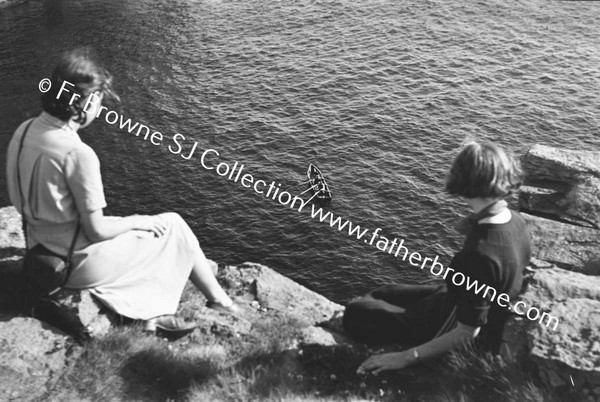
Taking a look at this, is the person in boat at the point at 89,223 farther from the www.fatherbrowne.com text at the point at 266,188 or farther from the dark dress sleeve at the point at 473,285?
the www.fatherbrowne.com text at the point at 266,188

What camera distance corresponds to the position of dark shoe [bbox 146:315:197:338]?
773 cm

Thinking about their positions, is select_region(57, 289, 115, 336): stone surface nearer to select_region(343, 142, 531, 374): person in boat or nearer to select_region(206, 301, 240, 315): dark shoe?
select_region(206, 301, 240, 315): dark shoe

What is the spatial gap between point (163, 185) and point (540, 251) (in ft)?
104

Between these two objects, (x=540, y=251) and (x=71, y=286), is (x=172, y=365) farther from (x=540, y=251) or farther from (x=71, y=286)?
(x=540, y=251)

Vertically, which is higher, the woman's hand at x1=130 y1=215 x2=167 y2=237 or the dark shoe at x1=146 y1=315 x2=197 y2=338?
the woman's hand at x1=130 y1=215 x2=167 y2=237

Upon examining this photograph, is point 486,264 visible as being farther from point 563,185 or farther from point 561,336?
point 563,185

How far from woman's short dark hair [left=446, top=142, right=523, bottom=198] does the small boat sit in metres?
32.5

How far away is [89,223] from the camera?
264 inches

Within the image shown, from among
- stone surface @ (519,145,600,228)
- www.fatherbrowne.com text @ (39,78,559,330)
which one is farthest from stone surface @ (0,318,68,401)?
www.fatherbrowne.com text @ (39,78,559,330)

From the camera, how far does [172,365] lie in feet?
23.5

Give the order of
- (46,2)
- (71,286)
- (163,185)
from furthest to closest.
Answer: (46,2)
(163,185)
(71,286)

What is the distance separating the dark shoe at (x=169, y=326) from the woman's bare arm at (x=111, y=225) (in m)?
1.11

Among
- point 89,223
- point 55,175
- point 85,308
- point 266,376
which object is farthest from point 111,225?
point 266,376

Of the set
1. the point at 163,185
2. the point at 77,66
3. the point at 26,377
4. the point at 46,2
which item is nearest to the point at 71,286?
the point at 26,377
